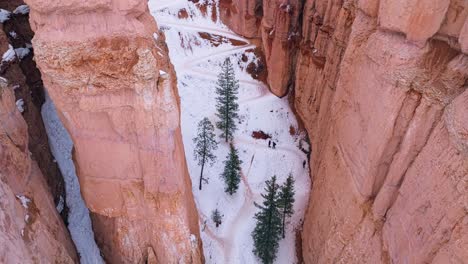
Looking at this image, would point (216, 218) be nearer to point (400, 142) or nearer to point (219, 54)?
point (400, 142)

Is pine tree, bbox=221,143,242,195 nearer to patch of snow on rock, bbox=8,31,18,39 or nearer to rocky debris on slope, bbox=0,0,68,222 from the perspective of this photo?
rocky debris on slope, bbox=0,0,68,222

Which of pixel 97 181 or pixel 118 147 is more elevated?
pixel 118 147

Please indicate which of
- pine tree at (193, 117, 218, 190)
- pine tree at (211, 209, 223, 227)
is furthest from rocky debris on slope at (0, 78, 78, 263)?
pine tree at (193, 117, 218, 190)

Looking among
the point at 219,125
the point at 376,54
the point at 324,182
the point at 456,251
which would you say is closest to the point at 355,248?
the point at 324,182

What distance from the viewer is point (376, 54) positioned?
49.6 feet

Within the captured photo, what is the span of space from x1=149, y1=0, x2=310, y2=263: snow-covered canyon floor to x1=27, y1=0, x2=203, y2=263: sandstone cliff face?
7473 millimetres

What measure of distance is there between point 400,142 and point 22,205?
49.9ft

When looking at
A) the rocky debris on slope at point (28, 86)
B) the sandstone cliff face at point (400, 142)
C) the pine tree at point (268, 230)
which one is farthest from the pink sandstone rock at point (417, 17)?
the rocky debris on slope at point (28, 86)

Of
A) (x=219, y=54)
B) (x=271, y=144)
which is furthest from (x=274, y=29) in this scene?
(x=271, y=144)

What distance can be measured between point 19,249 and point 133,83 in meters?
7.16

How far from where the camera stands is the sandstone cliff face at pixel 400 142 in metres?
11.8

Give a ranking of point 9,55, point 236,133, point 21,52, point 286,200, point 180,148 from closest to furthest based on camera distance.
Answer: point 180,148 < point 9,55 < point 21,52 < point 286,200 < point 236,133

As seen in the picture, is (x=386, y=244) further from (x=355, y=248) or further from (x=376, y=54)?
(x=376, y=54)

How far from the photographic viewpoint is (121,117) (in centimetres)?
1531
